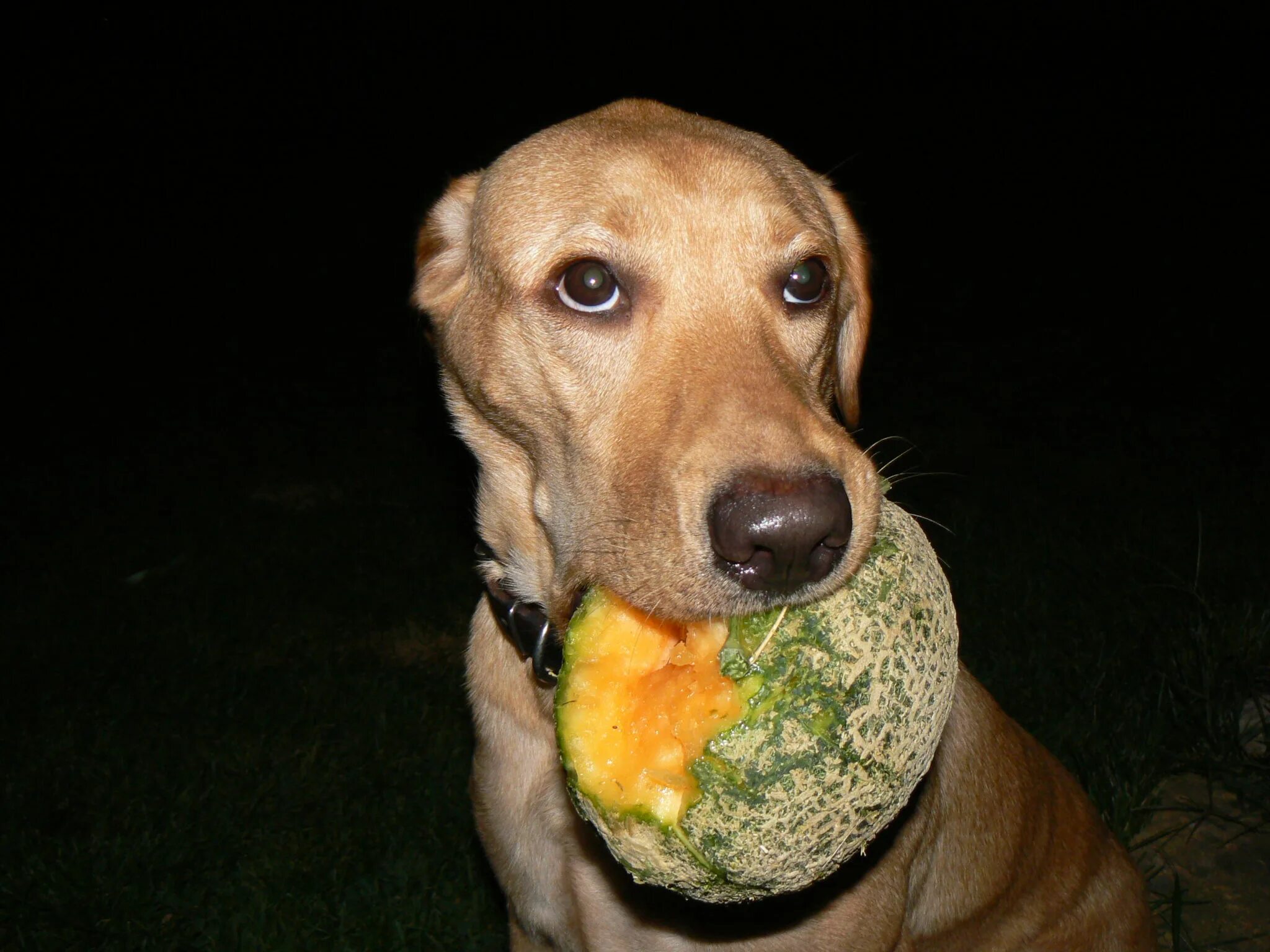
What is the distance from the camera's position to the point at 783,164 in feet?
9.75

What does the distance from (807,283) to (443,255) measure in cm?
108

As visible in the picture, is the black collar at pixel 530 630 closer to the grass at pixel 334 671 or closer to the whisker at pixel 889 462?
the whisker at pixel 889 462

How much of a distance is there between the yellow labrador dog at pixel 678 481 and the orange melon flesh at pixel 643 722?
131mm

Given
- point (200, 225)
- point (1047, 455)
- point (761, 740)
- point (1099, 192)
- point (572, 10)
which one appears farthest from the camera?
point (572, 10)

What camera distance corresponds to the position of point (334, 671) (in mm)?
5309

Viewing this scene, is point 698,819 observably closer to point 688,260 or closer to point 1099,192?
point 688,260

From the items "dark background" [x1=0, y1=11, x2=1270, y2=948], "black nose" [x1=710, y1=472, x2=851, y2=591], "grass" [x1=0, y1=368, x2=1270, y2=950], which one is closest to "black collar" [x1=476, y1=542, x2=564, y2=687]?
"black nose" [x1=710, y1=472, x2=851, y2=591]

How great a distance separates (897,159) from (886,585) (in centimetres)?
1641

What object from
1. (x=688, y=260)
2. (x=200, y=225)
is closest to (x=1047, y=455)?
(x=688, y=260)

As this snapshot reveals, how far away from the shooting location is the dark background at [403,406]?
4328 mm

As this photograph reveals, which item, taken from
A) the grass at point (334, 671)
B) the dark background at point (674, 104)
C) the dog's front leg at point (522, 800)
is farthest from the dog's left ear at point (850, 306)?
the dark background at point (674, 104)

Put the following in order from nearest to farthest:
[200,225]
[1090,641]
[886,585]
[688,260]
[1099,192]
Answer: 1. [886,585]
2. [688,260]
3. [1090,641]
4. [200,225]
5. [1099,192]

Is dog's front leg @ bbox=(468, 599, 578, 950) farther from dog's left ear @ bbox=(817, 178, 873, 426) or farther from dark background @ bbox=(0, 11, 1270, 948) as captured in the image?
dog's left ear @ bbox=(817, 178, 873, 426)

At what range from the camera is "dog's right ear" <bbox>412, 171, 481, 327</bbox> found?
117 inches
